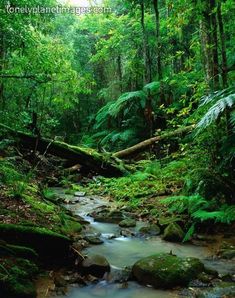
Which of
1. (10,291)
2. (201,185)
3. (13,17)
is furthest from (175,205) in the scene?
(13,17)

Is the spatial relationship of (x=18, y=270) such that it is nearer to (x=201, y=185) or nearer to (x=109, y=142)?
(x=201, y=185)

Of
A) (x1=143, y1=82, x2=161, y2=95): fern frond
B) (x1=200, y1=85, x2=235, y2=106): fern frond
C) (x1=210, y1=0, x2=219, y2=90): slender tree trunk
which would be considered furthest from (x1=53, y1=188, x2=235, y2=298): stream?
(x1=143, y1=82, x2=161, y2=95): fern frond

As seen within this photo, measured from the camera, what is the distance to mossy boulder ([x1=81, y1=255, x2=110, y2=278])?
14.1 feet

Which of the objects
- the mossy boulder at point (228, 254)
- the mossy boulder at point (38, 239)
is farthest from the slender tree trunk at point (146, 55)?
the mossy boulder at point (38, 239)

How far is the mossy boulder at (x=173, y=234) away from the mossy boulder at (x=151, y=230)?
0.83 ft

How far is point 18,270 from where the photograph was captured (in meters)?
3.76

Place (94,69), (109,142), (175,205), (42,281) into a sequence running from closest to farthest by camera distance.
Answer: (42,281) → (175,205) → (109,142) → (94,69)

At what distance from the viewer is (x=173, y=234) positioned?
220 inches

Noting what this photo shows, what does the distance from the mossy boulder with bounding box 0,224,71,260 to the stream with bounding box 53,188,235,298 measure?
556 millimetres

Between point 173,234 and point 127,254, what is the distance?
34.6 inches

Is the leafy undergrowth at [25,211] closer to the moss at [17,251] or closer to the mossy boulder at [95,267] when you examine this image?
the moss at [17,251]

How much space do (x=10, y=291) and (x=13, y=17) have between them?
5322mm

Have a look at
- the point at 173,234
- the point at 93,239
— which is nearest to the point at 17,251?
the point at 93,239

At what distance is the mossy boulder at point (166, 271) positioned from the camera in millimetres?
3984
